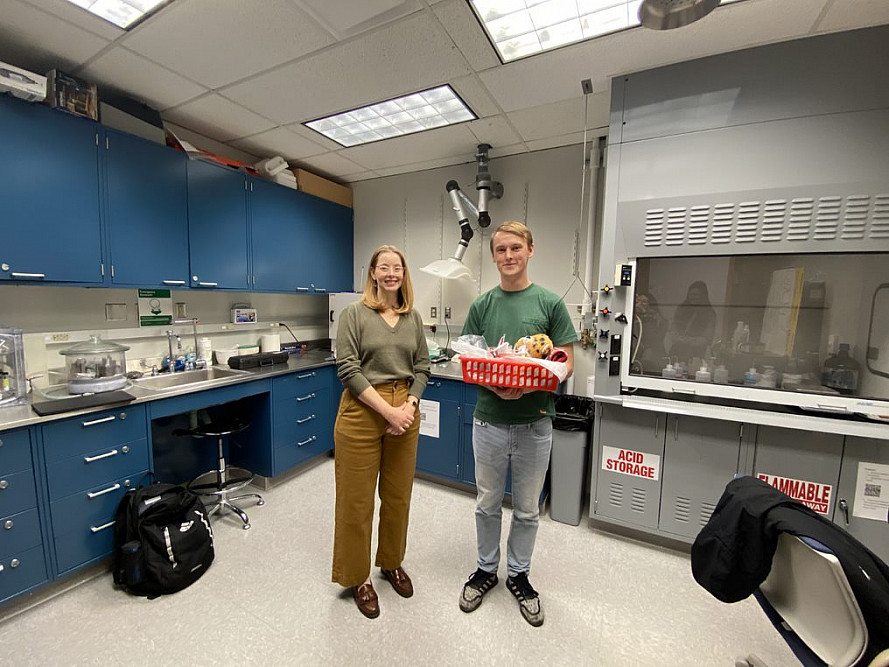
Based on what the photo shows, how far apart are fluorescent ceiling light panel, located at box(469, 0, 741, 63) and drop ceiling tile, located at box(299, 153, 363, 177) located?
1868 mm

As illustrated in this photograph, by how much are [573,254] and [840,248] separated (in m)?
1.52

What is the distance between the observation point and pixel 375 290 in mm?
1665

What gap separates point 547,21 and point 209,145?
105 inches

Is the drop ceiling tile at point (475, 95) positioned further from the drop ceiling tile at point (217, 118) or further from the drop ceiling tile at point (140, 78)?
the drop ceiling tile at point (140, 78)

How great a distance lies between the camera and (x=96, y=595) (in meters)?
1.79

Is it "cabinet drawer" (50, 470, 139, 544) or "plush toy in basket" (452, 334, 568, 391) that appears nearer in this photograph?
"plush toy in basket" (452, 334, 568, 391)

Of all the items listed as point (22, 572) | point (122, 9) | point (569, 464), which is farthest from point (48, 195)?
point (569, 464)

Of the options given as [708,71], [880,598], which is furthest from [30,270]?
[708,71]

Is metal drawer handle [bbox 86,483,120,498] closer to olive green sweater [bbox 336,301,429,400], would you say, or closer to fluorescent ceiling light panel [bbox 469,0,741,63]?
olive green sweater [bbox 336,301,429,400]

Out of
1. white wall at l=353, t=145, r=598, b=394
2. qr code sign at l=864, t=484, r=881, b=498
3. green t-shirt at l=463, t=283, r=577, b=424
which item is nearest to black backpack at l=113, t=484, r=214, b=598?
green t-shirt at l=463, t=283, r=577, b=424

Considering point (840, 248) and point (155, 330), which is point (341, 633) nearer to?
point (155, 330)

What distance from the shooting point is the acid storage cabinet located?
7.79 feet

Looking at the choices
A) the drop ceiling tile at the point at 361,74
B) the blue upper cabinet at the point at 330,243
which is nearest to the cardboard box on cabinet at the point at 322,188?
the blue upper cabinet at the point at 330,243

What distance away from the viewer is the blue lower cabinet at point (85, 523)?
1724mm
